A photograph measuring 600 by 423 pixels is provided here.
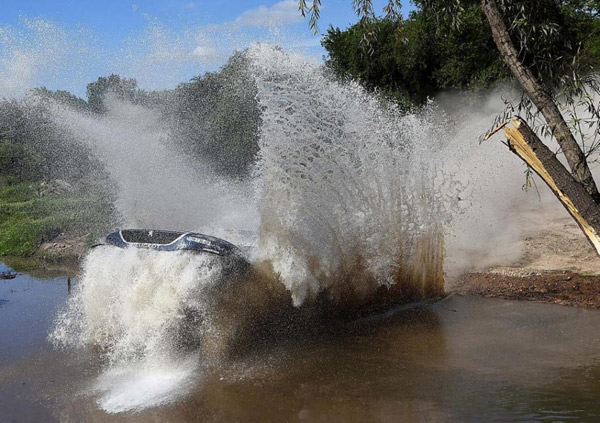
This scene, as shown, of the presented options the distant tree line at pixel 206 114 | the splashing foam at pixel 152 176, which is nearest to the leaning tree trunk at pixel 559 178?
the splashing foam at pixel 152 176

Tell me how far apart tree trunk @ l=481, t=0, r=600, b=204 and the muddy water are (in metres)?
1.87

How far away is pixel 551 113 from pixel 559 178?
0.70m

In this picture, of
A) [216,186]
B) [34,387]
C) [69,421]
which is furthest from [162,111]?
[69,421]

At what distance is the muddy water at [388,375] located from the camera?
565cm

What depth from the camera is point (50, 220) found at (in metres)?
18.4

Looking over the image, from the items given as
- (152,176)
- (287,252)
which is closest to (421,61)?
(152,176)

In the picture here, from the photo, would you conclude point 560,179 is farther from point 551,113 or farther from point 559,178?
point 551,113

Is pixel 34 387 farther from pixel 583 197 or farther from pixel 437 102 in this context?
pixel 437 102

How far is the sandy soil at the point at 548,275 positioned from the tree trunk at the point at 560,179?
208 centimetres

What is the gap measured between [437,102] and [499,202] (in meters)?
8.88

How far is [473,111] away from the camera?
19.9 meters

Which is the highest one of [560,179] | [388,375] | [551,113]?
[551,113]

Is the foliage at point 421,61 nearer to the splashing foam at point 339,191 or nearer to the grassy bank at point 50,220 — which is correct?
the grassy bank at point 50,220

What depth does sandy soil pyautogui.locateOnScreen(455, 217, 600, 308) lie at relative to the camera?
8883 mm
